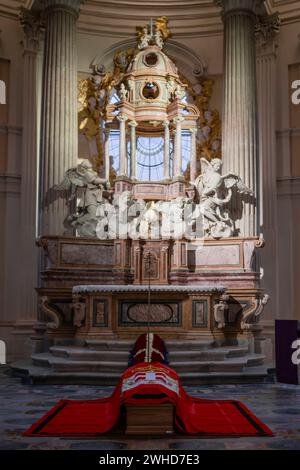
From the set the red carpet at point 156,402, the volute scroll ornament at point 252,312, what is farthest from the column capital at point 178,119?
the red carpet at point 156,402

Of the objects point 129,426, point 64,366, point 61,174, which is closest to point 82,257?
point 61,174

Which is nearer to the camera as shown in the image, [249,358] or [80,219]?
[249,358]

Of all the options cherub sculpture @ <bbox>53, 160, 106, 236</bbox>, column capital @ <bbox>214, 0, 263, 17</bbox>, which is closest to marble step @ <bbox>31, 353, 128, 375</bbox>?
cherub sculpture @ <bbox>53, 160, 106, 236</bbox>

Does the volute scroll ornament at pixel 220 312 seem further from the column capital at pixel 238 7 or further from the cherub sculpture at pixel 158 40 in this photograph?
the cherub sculpture at pixel 158 40

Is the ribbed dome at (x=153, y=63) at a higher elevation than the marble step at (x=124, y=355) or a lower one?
higher

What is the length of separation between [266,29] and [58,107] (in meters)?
5.40

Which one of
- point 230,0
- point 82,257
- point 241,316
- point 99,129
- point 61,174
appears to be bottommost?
point 241,316

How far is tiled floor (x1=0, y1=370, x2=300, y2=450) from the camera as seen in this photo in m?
5.70

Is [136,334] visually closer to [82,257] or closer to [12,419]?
[82,257]

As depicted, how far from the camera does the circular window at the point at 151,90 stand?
1468cm

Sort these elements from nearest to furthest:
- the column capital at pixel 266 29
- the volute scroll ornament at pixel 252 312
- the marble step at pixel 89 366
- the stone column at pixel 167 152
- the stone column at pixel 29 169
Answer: the marble step at pixel 89 366 → the volute scroll ornament at pixel 252 312 → the stone column at pixel 167 152 → the stone column at pixel 29 169 → the column capital at pixel 266 29

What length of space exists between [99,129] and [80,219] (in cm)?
401

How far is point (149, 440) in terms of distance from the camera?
234 inches

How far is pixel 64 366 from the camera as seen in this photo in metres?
10.1
